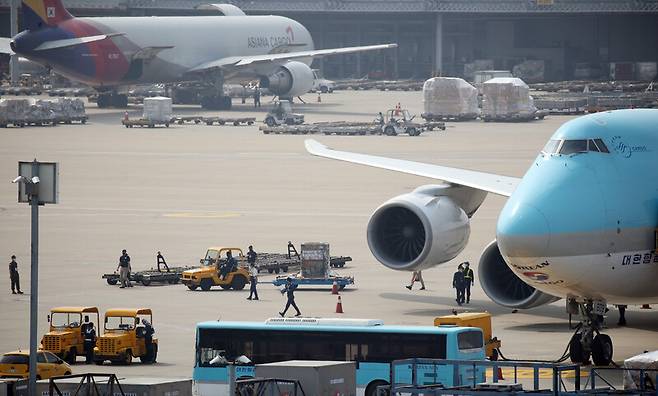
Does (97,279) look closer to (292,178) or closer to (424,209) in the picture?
(424,209)

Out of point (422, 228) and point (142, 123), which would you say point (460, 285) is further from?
point (142, 123)

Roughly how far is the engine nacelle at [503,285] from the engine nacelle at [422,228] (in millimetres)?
1478

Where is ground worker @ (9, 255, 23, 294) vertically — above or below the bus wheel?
above

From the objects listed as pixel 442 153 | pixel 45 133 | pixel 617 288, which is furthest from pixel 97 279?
pixel 45 133

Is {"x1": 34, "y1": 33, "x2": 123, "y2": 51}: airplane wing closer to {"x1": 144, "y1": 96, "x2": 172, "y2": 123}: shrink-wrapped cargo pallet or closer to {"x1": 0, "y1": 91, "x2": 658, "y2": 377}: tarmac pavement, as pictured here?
{"x1": 0, "y1": 91, "x2": 658, "y2": 377}: tarmac pavement

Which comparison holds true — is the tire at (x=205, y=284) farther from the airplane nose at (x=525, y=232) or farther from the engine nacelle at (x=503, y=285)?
the airplane nose at (x=525, y=232)

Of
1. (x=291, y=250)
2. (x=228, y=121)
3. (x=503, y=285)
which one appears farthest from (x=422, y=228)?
(x=228, y=121)

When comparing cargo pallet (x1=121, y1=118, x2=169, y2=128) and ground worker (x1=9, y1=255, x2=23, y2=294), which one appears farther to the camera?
cargo pallet (x1=121, y1=118, x2=169, y2=128)

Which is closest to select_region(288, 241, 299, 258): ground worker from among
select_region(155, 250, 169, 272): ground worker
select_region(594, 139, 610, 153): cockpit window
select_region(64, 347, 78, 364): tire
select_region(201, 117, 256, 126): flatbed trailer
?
select_region(155, 250, 169, 272): ground worker

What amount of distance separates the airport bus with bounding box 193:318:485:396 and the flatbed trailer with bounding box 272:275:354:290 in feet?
43.4

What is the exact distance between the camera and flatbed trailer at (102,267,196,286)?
46.8m

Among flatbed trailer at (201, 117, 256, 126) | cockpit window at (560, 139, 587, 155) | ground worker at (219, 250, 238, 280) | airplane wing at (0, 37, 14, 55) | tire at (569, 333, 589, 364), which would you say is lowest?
tire at (569, 333, 589, 364)

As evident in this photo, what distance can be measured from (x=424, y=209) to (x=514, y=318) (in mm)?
3548

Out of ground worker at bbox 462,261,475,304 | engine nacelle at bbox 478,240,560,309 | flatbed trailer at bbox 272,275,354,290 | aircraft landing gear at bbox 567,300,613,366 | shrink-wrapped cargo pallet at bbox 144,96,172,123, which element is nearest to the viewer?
aircraft landing gear at bbox 567,300,613,366
